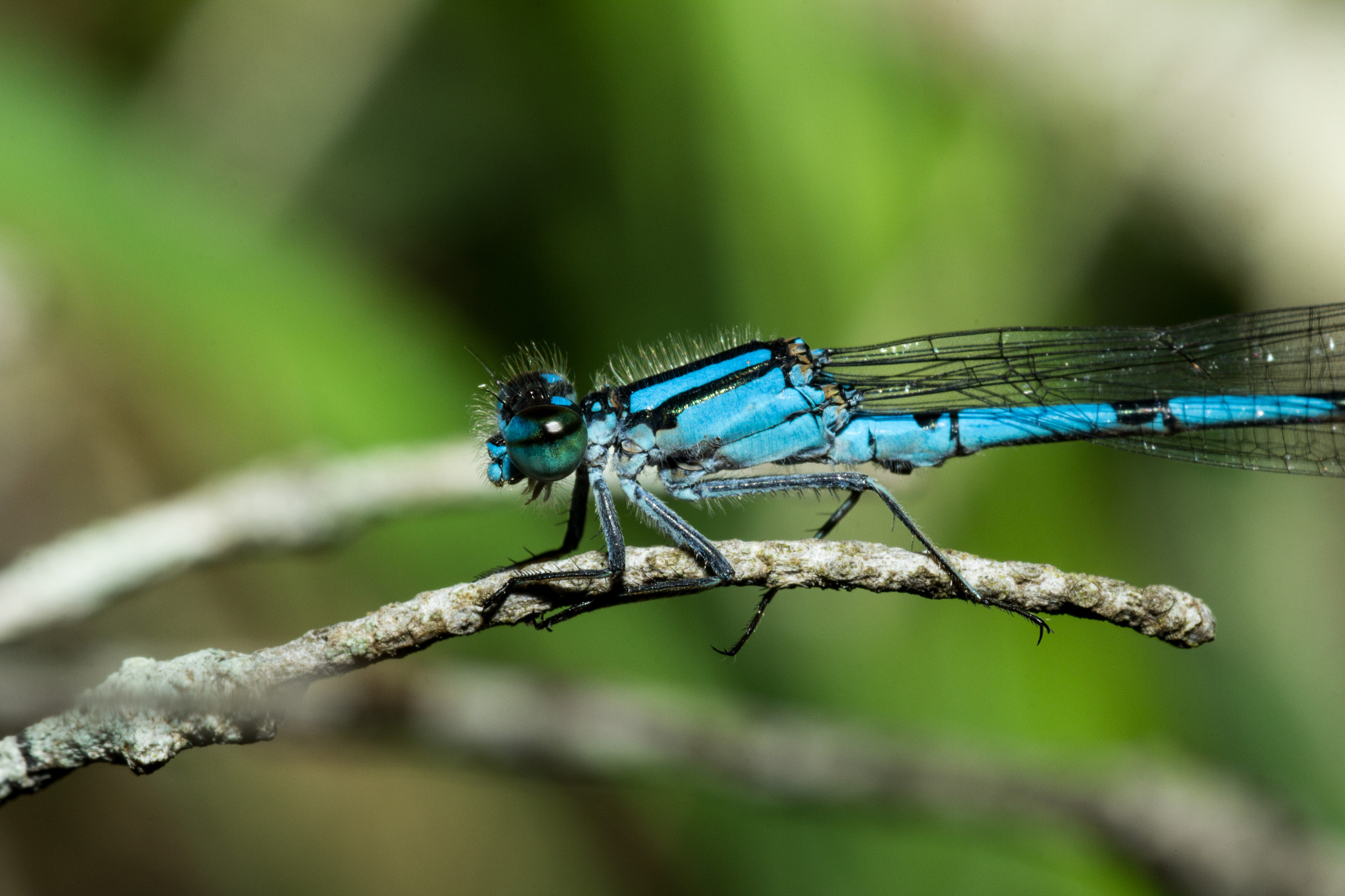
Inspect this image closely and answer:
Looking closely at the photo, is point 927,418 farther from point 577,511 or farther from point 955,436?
point 577,511

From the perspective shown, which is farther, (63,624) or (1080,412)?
(1080,412)

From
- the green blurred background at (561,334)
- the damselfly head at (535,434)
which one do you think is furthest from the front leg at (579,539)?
the green blurred background at (561,334)

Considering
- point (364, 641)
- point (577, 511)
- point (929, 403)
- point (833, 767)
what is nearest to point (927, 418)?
point (929, 403)

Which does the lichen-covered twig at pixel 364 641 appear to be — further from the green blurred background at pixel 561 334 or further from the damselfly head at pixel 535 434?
the green blurred background at pixel 561 334

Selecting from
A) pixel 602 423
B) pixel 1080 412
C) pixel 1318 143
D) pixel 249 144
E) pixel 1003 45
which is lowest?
pixel 602 423

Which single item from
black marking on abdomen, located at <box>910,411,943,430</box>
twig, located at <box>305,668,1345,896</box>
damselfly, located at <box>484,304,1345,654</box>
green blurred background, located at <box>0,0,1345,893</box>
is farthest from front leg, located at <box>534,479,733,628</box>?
black marking on abdomen, located at <box>910,411,943,430</box>

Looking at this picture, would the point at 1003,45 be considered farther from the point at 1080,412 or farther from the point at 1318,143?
the point at 1080,412

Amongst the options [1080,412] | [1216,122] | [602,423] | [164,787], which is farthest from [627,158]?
[164,787]
